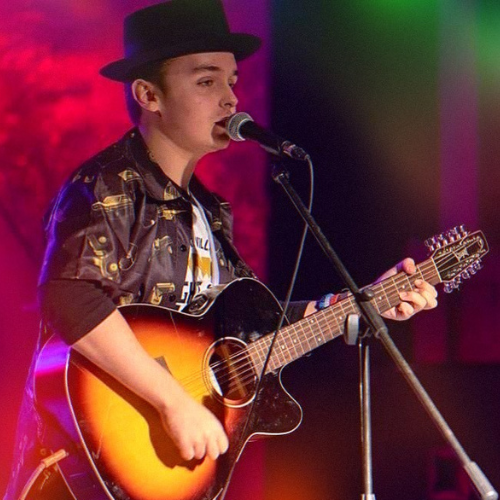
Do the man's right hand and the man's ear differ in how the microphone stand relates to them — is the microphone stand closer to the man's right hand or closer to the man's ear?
the man's right hand

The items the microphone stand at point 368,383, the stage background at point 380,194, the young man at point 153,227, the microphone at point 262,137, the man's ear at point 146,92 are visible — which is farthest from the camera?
the stage background at point 380,194

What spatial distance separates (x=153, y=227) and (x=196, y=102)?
1.41 ft

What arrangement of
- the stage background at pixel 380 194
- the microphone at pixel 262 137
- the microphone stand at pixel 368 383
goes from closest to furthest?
1. the microphone stand at pixel 368 383
2. the microphone at pixel 262 137
3. the stage background at pixel 380 194

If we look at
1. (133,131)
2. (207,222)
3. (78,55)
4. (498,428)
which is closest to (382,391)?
(498,428)

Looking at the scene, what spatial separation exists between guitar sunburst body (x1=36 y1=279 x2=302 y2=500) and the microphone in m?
0.48

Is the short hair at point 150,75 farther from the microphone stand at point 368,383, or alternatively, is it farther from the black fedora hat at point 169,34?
the microphone stand at point 368,383

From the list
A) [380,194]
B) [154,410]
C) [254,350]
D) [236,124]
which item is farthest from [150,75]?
[380,194]

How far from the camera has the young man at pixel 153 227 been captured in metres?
2.00

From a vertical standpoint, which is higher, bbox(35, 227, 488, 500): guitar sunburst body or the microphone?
the microphone

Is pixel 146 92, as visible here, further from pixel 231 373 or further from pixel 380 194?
pixel 380 194

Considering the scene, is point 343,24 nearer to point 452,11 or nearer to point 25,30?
point 452,11

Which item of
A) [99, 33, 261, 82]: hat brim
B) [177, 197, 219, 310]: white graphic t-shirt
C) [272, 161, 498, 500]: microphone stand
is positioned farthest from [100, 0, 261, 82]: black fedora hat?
[272, 161, 498, 500]: microphone stand

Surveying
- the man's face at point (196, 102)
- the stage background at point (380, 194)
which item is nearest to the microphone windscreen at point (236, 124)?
the man's face at point (196, 102)

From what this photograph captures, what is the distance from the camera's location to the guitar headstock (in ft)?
8.27
